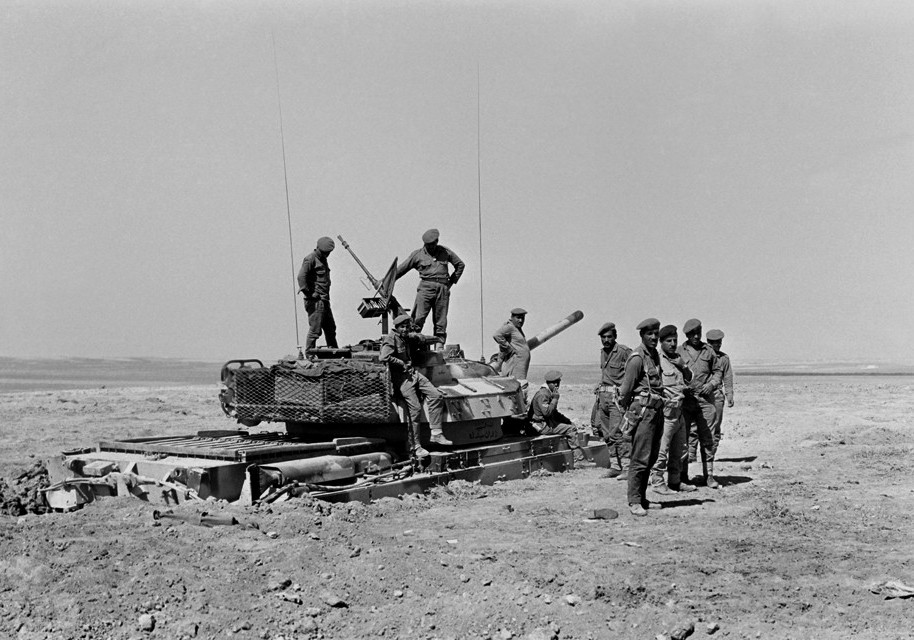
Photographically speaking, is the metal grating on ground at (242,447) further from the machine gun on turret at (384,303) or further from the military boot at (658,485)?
the military boot at (658,485)

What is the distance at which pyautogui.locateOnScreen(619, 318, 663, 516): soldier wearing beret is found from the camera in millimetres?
9344

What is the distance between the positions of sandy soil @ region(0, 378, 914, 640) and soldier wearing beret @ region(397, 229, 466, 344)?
2713 mm

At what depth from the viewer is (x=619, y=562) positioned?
7.29 metres

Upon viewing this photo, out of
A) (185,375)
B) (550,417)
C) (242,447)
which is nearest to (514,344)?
(550,417)

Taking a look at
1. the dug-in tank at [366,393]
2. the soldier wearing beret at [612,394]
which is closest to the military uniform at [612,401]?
the soldier wearing beret at [612,394]

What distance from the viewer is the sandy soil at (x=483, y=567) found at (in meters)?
6.01

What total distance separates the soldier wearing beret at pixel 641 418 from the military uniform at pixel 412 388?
2.29 meters

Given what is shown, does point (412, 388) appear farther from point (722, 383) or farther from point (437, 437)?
point (722, 383)

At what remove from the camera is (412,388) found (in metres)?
10.8

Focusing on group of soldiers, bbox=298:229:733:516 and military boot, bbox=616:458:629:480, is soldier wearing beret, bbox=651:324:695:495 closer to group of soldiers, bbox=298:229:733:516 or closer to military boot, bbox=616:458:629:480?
group of soldiers, bbox=298:229:733:516

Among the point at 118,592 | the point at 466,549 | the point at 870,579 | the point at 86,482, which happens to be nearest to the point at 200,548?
the point at 118,592

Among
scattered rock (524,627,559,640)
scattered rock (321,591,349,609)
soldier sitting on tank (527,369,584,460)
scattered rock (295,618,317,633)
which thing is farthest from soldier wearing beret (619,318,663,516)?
scattered rock (295,618,317,633)

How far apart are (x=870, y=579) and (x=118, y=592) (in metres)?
5.48

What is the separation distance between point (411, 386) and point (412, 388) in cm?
3
